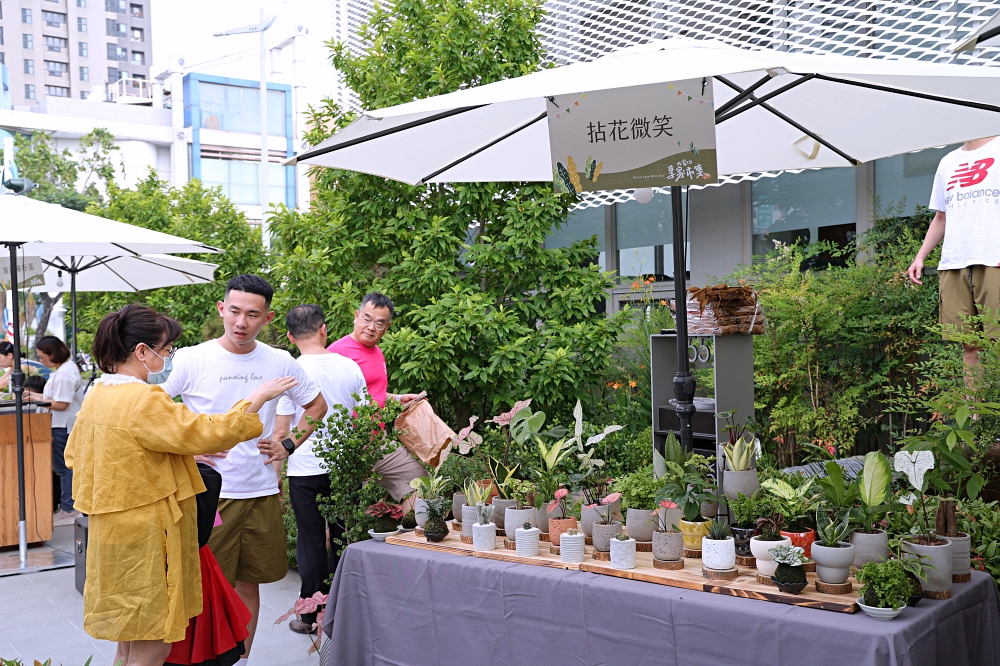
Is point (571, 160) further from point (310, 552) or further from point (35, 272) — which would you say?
point (35, 272)

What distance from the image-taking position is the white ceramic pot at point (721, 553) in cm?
252

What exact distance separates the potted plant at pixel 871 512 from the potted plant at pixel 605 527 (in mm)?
714

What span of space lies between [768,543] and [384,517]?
161 cm

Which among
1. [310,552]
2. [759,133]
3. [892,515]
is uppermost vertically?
[759,133]

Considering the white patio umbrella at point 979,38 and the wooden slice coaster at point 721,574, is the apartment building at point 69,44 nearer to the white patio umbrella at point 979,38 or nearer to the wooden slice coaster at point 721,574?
the white patio umbrella at point 979,38

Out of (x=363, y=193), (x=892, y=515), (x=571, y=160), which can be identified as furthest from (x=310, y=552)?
(x=363, y=193)

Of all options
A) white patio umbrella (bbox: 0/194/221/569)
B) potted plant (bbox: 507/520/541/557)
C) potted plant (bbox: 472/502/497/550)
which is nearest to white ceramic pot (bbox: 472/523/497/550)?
potted plant (bbox: 472/502/497/550)

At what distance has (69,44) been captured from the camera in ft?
285

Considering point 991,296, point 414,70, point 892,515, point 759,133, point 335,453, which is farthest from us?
point 414,70

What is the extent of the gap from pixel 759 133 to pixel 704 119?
3.98 feet

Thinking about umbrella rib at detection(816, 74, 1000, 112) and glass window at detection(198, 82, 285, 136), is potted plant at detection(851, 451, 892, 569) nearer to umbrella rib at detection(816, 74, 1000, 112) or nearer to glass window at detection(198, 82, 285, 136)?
umbrella rib at detection(816, 74, 1000, 112)

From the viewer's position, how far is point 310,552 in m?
4.01

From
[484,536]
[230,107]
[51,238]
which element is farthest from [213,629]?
[230,107]

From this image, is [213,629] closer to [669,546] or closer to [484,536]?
[484,536]
